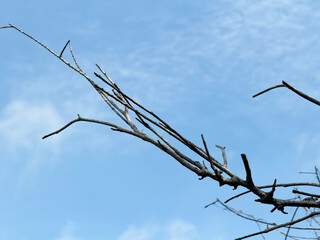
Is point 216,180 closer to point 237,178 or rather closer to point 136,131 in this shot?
point 237,178

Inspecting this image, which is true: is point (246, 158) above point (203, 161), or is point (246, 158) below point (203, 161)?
below

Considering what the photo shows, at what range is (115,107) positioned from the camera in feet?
7.72

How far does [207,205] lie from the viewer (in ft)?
7.71

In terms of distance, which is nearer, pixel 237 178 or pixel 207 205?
pixel 237 178

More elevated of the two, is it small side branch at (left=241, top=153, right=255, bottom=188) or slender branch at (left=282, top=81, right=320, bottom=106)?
slender branch at (left=282, top=81, right=320, bottom=106)

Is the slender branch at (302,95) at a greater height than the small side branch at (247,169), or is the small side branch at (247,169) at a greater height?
the slender branch at (302,95)

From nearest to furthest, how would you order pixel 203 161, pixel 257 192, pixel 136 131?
pixel 257 192 → pixel 203 161 → pixel 136 131

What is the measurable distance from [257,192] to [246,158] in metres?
0.25

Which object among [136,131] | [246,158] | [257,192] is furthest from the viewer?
[136,131]

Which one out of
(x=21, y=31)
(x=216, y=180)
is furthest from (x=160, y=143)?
(x=21, y=31)

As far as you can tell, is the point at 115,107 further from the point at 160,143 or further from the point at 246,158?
the point at 246,158

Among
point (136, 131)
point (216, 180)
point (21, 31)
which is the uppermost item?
point (21, 31)

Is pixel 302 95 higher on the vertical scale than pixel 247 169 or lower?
higher

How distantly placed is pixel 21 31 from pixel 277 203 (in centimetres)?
158
